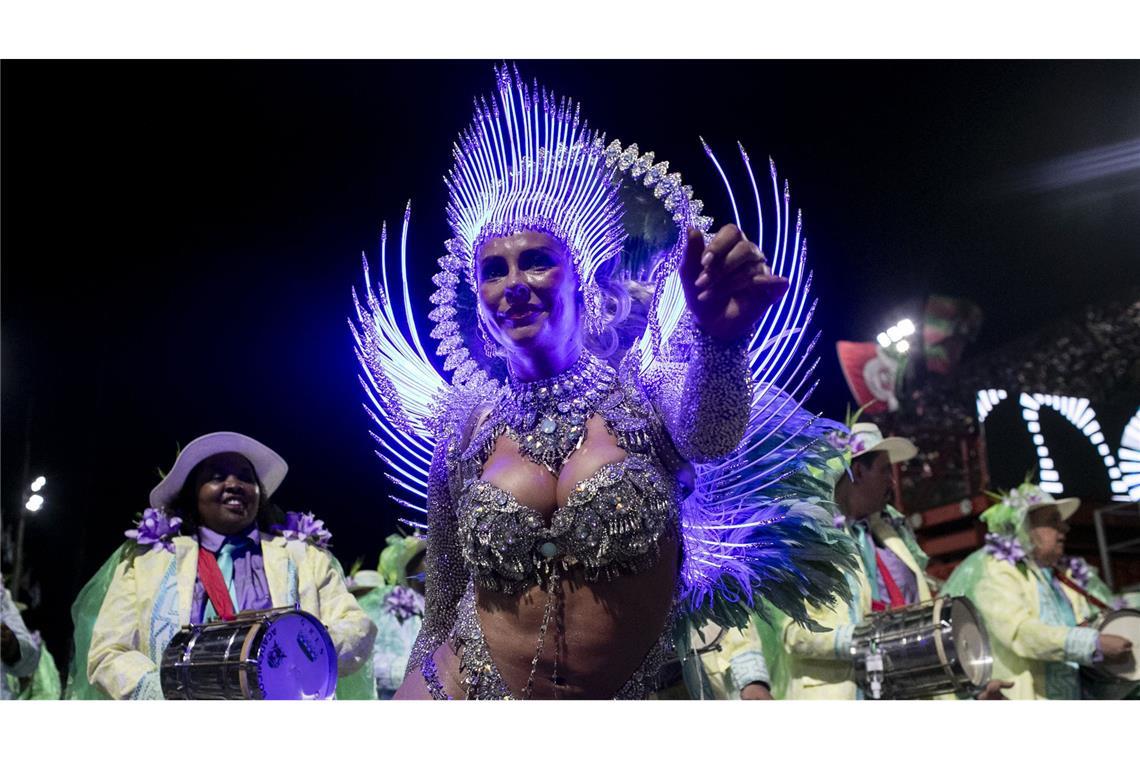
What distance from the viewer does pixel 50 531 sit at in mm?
3691

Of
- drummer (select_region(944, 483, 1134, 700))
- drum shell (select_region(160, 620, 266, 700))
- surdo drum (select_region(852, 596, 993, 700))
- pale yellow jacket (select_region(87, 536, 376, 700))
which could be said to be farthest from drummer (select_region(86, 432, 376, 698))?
drummer (select_region(944, 483, 1134, 700))

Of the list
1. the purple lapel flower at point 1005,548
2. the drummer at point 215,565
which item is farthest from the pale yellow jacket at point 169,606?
the purple lapel flower at point 1005,548

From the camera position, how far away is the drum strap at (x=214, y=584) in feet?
11.5

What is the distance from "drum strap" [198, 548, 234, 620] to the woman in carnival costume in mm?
1651

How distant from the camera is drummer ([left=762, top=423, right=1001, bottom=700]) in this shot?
400 cm

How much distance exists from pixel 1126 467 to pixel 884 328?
4.24ft

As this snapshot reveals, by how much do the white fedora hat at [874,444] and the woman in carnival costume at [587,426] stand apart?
2485mm

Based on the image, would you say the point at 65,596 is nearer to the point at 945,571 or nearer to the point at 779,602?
the point at 779,602

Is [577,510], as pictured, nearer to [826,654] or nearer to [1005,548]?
[826,654]

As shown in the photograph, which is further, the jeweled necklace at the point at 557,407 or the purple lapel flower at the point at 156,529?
the purple lapel flower at the point at 156,529

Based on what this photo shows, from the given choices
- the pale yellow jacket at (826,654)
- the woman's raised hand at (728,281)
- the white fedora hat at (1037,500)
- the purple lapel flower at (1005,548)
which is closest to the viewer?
the woman's raised hand at (728,281)

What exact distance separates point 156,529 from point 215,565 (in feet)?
0.73

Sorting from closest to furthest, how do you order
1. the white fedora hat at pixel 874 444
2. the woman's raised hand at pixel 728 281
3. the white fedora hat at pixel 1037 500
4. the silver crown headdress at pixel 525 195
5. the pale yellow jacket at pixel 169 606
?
the woman's raised hand at pixel 728 281 → the silver crown headdress at pixel 525 195 → the pale yellow jacket at pixel 169 606 → the white fedora hat at pixel 874 444 → the white fedora hat at pixel 1037 500

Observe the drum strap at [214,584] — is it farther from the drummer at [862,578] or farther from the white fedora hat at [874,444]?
the white fedora hat at [874,444]
